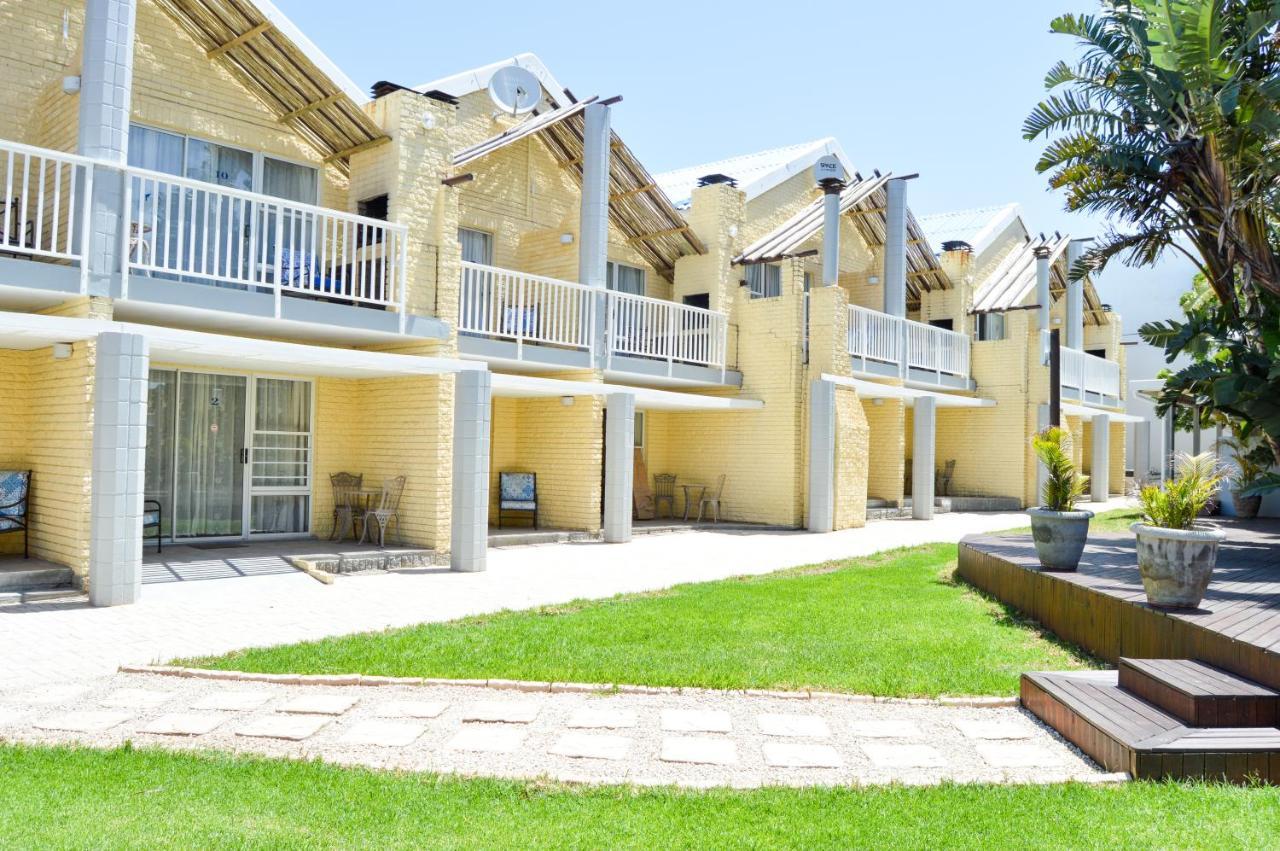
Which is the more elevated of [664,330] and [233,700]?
[664,330]

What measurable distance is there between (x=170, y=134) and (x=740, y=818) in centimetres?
1208

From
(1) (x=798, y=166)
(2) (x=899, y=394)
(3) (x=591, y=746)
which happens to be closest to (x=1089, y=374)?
(2) (x=899, y=394)

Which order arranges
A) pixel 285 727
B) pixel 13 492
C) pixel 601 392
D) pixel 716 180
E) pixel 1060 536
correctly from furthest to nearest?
pixel 716 180 → pixel 601 392 → pixel 13 492 → pixel 1060 536 → pixel 285 727

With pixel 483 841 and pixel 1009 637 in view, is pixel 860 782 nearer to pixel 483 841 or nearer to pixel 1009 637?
pixel 483 841

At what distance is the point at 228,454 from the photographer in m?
13.5

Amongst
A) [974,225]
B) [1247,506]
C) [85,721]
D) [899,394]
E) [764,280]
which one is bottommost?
[85,721]

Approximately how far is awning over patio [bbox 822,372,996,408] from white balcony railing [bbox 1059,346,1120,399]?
13.9ft

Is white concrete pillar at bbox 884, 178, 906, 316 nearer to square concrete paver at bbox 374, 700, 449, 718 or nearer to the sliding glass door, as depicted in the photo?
the sliding glass door

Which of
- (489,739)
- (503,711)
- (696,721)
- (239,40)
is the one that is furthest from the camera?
(239,40)

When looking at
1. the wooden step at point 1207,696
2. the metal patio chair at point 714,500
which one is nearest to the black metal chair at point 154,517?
the metal patio chair at point 714,500

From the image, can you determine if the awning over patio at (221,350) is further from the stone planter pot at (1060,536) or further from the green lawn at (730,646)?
the stone planter pot at (1060,536)

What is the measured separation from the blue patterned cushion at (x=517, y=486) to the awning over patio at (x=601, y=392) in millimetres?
1376

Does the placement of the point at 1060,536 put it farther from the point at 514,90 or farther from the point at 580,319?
the point at 514,90

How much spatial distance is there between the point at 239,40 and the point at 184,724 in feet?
32.7
